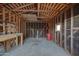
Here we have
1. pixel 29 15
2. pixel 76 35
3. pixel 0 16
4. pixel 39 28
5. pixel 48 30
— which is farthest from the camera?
pixel 48 30

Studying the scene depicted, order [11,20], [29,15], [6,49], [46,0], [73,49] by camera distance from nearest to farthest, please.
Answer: [46,0]
[73,49]
[6,49]
[11,20]
[29,15]

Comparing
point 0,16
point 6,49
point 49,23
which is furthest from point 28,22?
point 6,49

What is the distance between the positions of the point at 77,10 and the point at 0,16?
3339mm

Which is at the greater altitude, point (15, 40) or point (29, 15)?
point (29, 15)

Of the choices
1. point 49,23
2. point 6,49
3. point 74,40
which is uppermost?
point 49,23

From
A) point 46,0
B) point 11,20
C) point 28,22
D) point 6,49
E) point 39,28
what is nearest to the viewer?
point 46,0

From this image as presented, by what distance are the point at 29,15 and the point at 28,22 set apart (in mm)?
974

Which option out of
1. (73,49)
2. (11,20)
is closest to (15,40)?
(11,20)

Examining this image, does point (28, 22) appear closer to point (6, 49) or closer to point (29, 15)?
point (29, 15)

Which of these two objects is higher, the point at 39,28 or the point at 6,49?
the point at 39,28

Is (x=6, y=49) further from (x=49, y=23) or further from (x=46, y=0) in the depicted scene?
(x=49, y=23)

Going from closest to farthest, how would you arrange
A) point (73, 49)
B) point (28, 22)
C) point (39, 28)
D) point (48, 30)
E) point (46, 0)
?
point (46, 0) < point (73, 49) < point (28, 22) < point (39, 28) < point (48, 30)

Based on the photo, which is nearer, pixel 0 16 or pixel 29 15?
pixel 0 16

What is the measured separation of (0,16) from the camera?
5.91 meters
